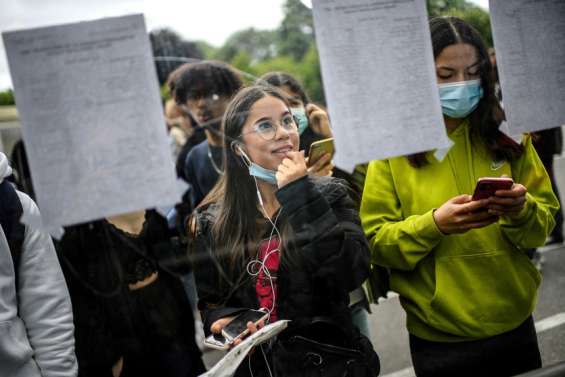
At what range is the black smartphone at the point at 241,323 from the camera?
179 centimetres

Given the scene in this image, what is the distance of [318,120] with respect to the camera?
75.4 inches

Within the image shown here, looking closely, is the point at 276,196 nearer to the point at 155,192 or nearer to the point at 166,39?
the point at 155,192

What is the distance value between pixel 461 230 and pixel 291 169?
665mm

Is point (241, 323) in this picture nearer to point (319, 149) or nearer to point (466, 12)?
point (319, 149)

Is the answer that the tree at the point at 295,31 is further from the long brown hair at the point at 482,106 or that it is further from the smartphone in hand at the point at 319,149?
the long brown hair at the point at 482,106

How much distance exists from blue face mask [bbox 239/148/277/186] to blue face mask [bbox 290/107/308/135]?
182mm

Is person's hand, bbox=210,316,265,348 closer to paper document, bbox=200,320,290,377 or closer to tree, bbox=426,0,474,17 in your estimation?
paper document, bbox=200,320,290,377

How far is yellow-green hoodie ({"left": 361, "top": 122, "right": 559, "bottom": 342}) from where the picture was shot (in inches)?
79.8

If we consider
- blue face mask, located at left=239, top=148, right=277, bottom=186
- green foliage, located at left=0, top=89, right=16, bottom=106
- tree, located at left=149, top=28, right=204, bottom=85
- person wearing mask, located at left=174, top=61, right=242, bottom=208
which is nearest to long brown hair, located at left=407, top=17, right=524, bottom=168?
blue face mask, located at left=239, top=148, right=277, bottom=186

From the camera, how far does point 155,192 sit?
169 cm

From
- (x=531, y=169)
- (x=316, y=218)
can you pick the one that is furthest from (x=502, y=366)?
(x=316, y=218)

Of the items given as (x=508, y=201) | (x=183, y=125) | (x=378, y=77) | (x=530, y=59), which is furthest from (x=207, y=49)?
(x=530, y=59)

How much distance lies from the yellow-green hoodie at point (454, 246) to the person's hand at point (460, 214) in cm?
5

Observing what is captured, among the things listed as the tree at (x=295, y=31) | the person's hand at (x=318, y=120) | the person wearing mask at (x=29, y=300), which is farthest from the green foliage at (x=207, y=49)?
the person wearing mask at (x=29, y=300)
